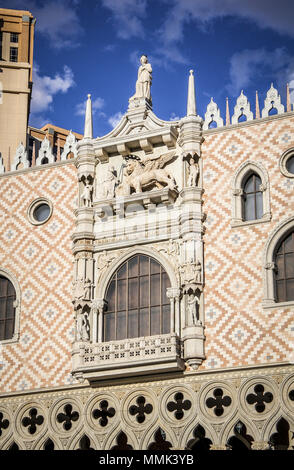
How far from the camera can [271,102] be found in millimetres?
27906

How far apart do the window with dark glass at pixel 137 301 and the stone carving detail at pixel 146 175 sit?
6.72 feet

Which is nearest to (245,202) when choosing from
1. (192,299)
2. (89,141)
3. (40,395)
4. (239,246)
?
(239,246)

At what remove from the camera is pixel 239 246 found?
26.8m

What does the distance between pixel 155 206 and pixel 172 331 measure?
3.79 m

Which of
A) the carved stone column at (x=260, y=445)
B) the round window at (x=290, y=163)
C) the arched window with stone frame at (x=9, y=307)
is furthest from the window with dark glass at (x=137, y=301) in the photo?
the round window at (x=290, y=163)

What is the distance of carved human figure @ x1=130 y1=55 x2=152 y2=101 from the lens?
1185 inches

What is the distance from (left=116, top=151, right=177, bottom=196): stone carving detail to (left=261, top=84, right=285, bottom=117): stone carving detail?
9.35 ft

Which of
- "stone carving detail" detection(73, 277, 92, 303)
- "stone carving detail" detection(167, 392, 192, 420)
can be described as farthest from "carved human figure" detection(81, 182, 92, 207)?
"stone carving detail" detection(167, 392, 192, 420)

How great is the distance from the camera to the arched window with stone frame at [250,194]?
26984 millimetres

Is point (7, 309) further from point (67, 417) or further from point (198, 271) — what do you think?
point (198, 271)

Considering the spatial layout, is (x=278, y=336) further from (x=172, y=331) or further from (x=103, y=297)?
(x=103, y=297)

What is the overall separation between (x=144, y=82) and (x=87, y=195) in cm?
388

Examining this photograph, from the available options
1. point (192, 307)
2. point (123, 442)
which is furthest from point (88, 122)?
point (123, 442)

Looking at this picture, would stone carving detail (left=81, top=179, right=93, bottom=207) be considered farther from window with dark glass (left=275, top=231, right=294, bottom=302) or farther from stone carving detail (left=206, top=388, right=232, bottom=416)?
stone carving detail (left=206, top=388, right=232, bottom=416)
